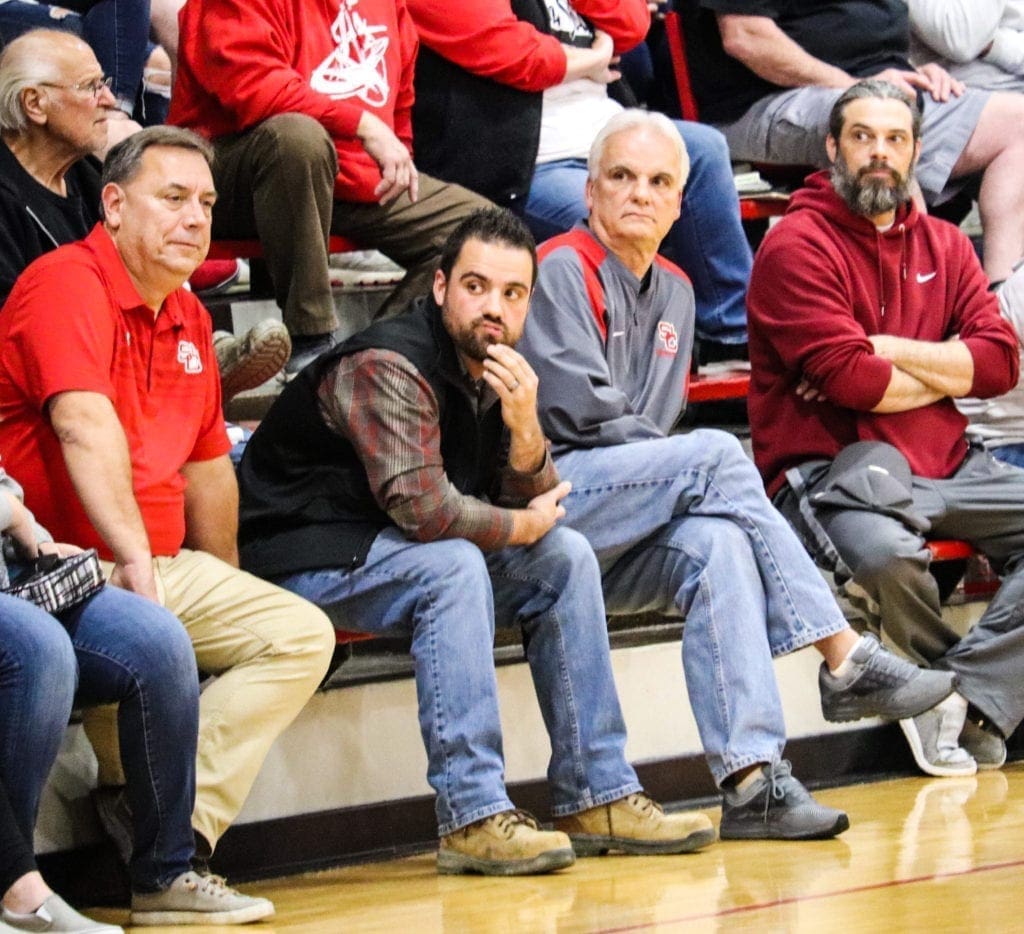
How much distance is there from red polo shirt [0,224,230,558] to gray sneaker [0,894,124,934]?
663mm

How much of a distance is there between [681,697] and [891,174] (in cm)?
127

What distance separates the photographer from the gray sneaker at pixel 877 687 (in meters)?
A: 3.68

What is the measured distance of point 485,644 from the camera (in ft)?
10.4

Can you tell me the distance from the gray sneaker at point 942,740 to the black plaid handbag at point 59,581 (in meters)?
1.87

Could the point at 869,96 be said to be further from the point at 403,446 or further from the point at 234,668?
the point at 234,668

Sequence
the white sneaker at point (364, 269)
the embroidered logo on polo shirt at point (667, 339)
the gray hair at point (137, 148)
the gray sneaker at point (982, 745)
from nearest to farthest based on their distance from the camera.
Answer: the gray hair at point (137, 148), the embroidered logo on polo shirt at point (667, 339), the gray sneaker at point (982, 745), the white sneaker at point (364, 269)

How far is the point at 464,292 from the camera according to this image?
3332 mm

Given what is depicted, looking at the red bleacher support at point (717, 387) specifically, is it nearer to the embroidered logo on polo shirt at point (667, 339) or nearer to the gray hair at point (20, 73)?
the embroidered logo on polo shirt at point (667, 339)

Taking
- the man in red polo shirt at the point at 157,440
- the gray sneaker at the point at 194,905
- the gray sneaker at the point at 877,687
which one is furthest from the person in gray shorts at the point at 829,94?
the gray sneaker at the point at 194,905

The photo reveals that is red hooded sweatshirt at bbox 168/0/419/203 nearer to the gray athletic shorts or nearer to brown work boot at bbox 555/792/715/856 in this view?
the gray athletic shorts

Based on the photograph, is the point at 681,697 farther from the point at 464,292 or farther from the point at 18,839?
the point at 18,839

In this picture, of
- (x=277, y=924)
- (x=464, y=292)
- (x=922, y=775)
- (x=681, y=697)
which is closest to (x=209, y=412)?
(x=464, y=292)

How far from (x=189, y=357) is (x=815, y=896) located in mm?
1351

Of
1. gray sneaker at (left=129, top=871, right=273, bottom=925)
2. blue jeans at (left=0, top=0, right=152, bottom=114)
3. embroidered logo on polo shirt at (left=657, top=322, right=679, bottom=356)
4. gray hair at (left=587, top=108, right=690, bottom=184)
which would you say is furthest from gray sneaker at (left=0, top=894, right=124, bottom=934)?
blue jeans at (left=0, top=0, right=152, bottom=114)
